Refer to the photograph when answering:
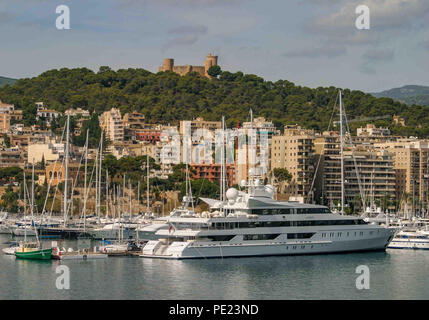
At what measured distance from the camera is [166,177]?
109m

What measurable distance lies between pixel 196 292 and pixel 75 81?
120 meters

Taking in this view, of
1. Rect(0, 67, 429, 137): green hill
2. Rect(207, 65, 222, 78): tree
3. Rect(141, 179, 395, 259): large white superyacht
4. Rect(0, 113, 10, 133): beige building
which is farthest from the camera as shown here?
Rect(207, 65, 222, 78): tree

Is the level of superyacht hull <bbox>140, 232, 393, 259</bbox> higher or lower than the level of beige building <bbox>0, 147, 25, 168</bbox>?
lower

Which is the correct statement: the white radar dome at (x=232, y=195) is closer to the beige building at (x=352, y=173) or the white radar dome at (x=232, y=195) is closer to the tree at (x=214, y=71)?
the beige building at (x=352, y=173)

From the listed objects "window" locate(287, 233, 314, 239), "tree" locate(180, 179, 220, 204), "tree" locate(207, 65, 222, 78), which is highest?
"tree" locate(207, 65, 222, 78)

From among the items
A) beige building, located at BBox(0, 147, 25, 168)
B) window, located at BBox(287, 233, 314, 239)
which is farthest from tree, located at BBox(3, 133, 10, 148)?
window, located at BBox(287, 233, 314, 239)

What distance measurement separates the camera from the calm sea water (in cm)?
4122

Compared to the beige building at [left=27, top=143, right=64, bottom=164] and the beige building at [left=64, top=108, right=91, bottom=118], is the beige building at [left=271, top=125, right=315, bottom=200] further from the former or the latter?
the beige building at [left=64, top=108, right=91, bottom=118]

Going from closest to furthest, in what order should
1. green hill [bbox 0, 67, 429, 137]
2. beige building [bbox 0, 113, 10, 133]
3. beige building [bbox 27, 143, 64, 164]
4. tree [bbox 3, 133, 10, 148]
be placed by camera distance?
beige building [bbox 27, 143, 64, 164] < tree [bbox 3, 133, 10, 148] < beige building [bbox 0, 113, 10, 133] < green hill [bbox 0, 67, 429, 137]

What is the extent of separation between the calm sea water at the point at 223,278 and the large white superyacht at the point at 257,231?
28.5 inches

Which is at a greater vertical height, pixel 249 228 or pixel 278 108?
pixel 278 108

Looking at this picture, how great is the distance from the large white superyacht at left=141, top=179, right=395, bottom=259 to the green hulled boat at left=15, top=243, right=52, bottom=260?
5786 mm
